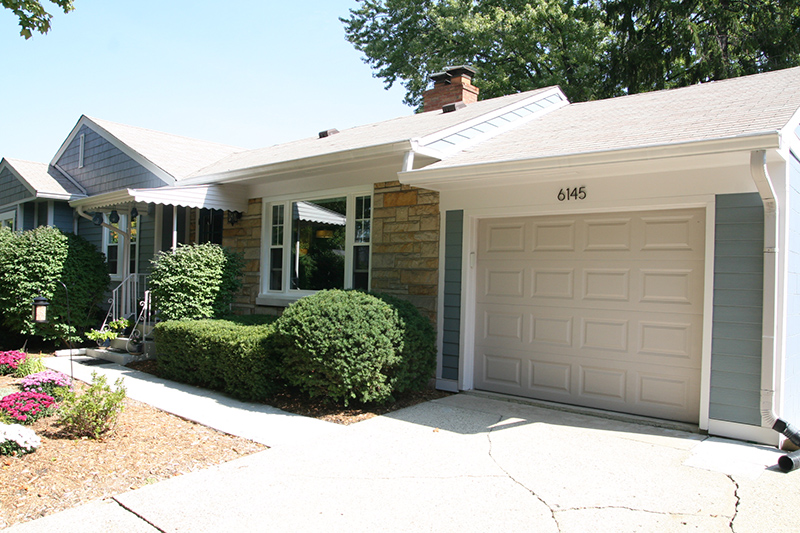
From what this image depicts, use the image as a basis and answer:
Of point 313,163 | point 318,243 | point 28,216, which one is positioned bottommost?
point 318,243

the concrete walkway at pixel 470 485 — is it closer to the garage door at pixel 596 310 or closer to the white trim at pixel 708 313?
the white trim at pixel 708 313

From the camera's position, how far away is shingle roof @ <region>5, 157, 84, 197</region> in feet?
41.7

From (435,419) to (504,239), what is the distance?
226 cm

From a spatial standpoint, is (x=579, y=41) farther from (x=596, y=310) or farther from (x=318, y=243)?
(x=596, y=310)

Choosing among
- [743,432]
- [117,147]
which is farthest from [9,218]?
[743,432]

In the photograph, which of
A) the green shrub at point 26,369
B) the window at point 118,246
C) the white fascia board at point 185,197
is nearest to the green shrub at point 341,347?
the green shrub at point 26,369

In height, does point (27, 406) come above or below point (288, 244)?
below

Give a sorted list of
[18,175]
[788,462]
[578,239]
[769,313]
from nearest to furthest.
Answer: [788,462]
[769,313]
[578,239]
[18,175]

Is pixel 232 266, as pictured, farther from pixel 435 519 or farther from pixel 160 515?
pixel 435 519

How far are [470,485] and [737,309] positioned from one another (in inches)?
112

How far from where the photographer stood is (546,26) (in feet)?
61.0

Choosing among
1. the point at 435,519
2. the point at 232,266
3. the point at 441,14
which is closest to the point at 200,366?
the point at 232,266

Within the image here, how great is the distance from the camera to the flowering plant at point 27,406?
4992 mm

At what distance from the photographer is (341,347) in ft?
18.0
